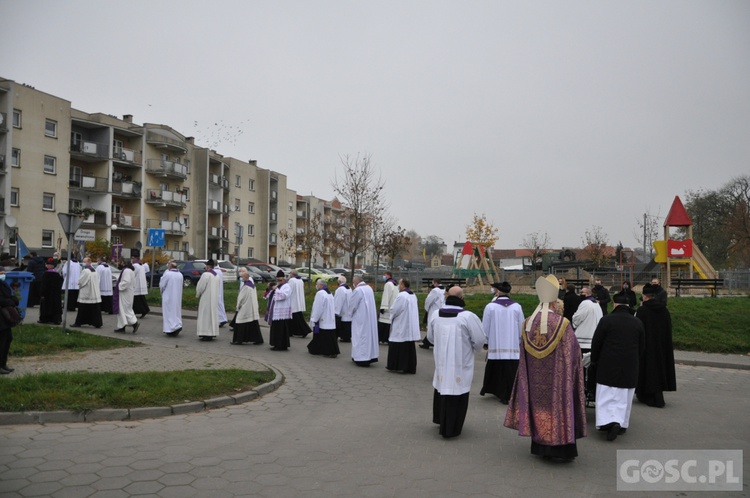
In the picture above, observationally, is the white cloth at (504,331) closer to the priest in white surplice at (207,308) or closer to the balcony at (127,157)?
the priest in white surplice at (207,308)

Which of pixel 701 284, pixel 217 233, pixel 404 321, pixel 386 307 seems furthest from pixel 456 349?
pixel 217 233

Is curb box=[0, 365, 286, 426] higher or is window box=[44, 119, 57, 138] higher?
window box=[44, 119, 57, 138]

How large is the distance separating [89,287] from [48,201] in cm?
3083

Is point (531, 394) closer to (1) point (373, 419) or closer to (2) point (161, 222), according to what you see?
→ (1) point (373, 419)

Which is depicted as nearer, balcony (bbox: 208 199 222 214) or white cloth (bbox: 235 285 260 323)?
white cloth (bbox: 235 285 260 323)

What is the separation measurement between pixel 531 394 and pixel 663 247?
2409 cm

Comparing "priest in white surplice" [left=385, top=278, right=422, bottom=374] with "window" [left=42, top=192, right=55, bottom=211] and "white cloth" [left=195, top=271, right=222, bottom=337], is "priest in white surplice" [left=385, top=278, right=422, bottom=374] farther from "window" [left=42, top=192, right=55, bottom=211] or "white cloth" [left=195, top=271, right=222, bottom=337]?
"window" [left=42, top=192, right=55, bottom=211]

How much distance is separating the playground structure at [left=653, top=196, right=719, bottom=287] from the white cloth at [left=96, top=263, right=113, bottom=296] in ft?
72.7

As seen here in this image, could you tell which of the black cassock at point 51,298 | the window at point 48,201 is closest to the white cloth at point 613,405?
the black cassock at point 51,298

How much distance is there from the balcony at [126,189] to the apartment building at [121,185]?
3.3 inches

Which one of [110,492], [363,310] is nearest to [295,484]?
[110,492]

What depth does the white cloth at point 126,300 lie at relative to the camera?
1551cm

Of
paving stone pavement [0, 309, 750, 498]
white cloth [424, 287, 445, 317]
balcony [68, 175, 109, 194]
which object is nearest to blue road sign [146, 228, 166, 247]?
white cloth [424, 287, 445, 317]

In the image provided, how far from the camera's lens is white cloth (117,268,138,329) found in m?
15.5
